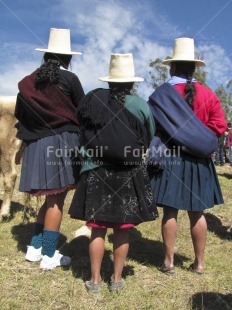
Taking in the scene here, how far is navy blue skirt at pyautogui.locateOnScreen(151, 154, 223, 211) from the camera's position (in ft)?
11.4

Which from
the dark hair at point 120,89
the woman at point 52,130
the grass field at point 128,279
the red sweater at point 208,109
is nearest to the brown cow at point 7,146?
the grass field at point 128,279

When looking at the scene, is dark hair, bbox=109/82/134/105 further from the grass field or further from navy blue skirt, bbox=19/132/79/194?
the grass field

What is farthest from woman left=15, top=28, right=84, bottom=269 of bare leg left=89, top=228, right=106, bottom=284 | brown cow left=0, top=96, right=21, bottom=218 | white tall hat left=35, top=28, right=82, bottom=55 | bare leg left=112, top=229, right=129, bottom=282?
brown cow left=0, top=96, right=21, bottom=218

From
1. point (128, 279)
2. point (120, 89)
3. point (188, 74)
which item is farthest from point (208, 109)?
point (128, 279)

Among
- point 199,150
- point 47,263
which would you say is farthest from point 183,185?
point 47,263

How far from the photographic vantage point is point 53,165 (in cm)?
358

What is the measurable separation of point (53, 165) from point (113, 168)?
0.71 metres

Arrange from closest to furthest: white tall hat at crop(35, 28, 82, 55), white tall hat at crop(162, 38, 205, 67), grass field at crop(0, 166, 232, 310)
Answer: grass field at crop(0, 166, 232, 310), white tall hat at crop(162, 38, 205, 67), white tall hat at crop(35, 28, 82, 55)

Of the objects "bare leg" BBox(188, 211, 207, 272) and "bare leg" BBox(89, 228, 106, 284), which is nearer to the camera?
"bare leg" BBox(89, 228, 106, 284)

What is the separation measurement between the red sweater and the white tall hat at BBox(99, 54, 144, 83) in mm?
532

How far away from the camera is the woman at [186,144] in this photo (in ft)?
11.1

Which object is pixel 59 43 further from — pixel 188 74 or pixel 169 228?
pixel 169 228

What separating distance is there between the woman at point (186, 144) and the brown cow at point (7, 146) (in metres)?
2.40

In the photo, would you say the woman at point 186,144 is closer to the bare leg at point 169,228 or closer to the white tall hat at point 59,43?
the bare leg at point 169,228
